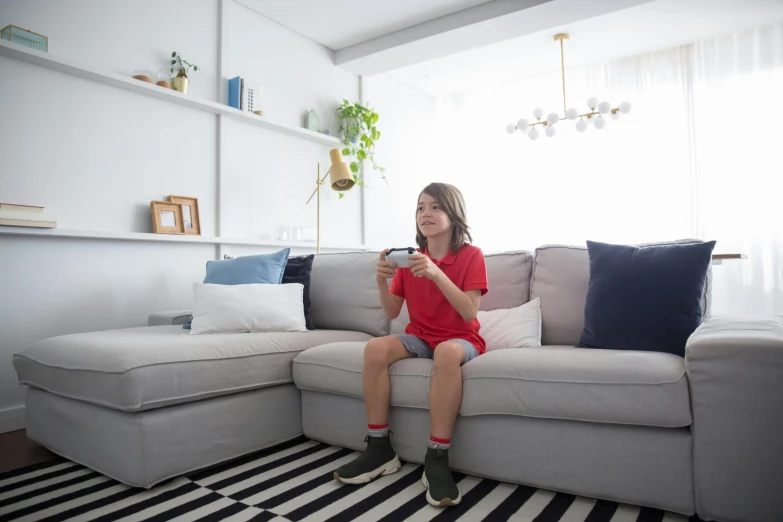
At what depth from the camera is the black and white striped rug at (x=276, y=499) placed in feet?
4.90

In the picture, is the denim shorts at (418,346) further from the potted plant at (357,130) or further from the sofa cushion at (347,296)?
the potted plant at (357,130)

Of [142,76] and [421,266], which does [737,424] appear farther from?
[142,76]

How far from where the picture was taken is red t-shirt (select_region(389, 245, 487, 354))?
1.92m

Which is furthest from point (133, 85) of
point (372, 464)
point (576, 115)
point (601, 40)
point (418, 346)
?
point (601, 40)

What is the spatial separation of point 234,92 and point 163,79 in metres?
0.51

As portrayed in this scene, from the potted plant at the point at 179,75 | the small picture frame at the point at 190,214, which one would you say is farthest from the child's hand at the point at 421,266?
the potted plant at the point at 179,75

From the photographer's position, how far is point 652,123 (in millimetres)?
5129

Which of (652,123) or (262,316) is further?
(652,123)

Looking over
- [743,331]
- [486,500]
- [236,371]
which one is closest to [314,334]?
[236,371]

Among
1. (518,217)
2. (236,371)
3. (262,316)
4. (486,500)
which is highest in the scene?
(518,217)

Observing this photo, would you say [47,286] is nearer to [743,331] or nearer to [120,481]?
[120,481]

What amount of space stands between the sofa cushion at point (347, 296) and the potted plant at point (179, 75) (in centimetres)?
157

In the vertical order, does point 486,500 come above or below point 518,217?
below

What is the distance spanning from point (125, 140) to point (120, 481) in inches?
84.3
